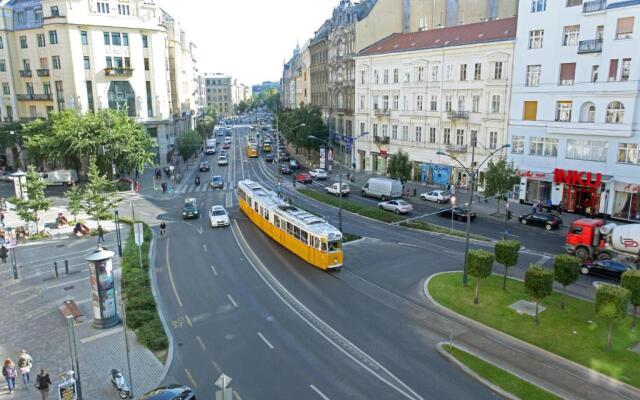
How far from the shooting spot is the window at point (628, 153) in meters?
45.3

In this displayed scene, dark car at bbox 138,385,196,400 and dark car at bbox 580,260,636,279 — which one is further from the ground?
dark car at bbox 138,385,196,400

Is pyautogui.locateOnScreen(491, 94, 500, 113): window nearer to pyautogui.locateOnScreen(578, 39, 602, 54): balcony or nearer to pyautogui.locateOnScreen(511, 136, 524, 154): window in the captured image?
pyautogui.locateOnScreen(511, 136, 524, 154): window

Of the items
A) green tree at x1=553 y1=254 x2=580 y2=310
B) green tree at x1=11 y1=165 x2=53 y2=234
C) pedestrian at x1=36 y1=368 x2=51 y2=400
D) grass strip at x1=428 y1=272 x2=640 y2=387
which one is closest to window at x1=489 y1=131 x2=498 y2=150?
grass strip at x1=428 y1=272 x2=640 y2=387

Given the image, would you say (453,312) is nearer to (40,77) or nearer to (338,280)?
(338,280)

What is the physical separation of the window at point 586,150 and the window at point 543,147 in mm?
1602

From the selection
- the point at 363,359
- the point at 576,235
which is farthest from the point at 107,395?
the point at 576,235

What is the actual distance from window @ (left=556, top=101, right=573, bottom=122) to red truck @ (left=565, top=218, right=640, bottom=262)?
17.3 m

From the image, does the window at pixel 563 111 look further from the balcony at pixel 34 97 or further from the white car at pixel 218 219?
the balcony at pixel 34 97

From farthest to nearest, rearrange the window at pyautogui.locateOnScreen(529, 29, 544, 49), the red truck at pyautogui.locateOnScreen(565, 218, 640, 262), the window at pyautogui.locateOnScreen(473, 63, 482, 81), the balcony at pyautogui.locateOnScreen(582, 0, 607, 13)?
the window at pyautogui.locateOnScreen(473, 63, 482, 81) < the window at pyautogui.locateOnScreen(529, 29, 544, 49) < the balcony at pyautogui.locateOnScreen(582, 0, 607, 13) < the red truck at pyautogui.locateOnScreen(565, 218, 640, 262)

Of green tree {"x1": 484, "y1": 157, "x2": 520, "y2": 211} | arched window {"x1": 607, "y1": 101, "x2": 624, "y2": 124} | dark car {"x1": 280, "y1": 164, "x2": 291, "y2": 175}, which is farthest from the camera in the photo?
dark car {"x1": 280, "y1": 164, "x2": 291, "y2": 175}

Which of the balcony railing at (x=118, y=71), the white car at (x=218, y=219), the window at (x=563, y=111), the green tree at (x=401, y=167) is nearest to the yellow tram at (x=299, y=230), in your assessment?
the white car at (x=218, y=219)

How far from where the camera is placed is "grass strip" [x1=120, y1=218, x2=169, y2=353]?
915 inches

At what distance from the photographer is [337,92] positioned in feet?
290

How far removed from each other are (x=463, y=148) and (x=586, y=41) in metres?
18.6
